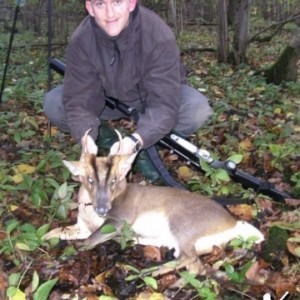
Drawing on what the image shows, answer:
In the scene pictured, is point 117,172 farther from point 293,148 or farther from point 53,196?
point 293,148

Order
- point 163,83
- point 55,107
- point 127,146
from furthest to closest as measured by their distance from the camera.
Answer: point 55,107
point 163,83
point 127,146

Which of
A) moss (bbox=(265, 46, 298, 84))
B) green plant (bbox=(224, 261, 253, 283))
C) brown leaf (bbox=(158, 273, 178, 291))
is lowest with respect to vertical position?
moss (bbox=(265, 46, 298, 84))

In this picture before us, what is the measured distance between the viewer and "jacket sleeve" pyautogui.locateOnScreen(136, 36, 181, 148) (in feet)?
13.1

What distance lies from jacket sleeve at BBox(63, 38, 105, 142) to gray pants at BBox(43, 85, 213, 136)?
0.46 metres

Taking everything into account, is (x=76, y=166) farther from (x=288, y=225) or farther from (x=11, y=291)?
(x=288, y=225)

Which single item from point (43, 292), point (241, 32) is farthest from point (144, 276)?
point (241, 32)

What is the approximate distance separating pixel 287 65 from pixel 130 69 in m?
4.87

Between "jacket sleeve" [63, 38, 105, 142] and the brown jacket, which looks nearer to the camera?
the brown jacket

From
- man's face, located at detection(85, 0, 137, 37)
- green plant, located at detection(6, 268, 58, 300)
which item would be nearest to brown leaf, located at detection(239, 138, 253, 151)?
man's face, located at detection(85, 0, 137, 37)

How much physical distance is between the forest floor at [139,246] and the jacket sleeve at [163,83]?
2.03ft

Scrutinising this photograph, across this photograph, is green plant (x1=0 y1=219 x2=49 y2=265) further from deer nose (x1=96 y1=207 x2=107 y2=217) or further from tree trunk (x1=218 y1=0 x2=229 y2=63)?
tree trunk (x1=218 y1=0 x2=229 y2=63)

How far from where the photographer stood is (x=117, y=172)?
3.32 m

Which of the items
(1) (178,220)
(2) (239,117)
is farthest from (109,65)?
(2) (239,117)

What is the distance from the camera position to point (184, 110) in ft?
15.3
